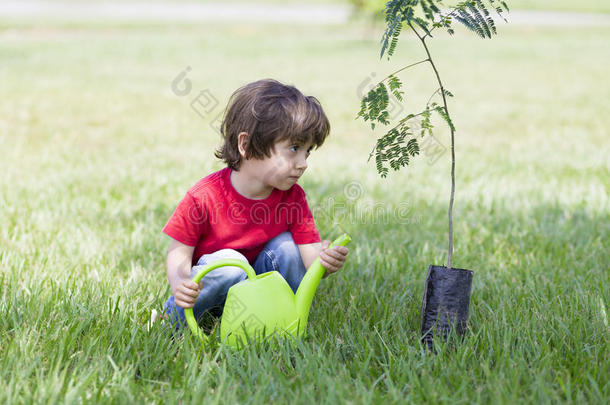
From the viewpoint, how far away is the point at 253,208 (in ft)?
7.69

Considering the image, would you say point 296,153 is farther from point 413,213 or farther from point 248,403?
point 413,213

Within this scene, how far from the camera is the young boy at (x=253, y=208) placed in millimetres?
2160

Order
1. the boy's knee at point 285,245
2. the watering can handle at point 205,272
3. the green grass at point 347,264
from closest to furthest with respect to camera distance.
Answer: the green grass at point 347,264
the watering can handle at point 205,272
the boy's knee at point 285,245

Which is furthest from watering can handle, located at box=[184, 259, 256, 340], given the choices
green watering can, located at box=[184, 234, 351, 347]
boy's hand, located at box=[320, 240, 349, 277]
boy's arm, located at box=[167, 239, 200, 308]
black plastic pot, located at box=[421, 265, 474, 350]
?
black plastic pot, located at box=[421, 265, 474, 350]

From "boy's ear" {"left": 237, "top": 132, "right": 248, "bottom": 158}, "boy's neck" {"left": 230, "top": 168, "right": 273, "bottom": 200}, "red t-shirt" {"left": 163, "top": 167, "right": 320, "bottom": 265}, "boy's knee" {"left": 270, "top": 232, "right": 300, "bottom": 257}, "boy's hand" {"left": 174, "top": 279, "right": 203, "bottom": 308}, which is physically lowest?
"boy's hand" {"left": 174, "top": 279, "right": 203, "bottom": 308}

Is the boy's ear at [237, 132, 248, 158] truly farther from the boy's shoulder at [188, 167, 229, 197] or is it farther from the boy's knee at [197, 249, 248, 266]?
the boy's knee at [197, 249, 248, 266]

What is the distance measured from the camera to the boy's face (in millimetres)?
2176

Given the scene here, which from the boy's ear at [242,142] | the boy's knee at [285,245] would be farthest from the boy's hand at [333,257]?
the boy's ear at [242,142]

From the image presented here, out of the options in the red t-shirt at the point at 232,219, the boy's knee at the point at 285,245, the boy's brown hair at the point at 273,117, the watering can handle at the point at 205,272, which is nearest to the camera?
the watering can handle at the point at 205,272

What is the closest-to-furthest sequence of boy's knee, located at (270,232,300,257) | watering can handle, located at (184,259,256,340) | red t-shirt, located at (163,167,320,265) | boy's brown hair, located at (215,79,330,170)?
watering can handle, located at (184,259,256,340) → boy's brown hair, located at (215,79,330,170) → red t-shirt, located at (163,167,320,265) → boy's knee, located at (270,232,300,257)

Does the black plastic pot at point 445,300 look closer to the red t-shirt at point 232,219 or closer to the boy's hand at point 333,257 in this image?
the boy's hand at point 333,257

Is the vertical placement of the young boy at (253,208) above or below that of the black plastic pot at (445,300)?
above

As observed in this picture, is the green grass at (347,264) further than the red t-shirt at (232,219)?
No

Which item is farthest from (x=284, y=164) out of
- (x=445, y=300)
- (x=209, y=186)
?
(x=445, y=300)
